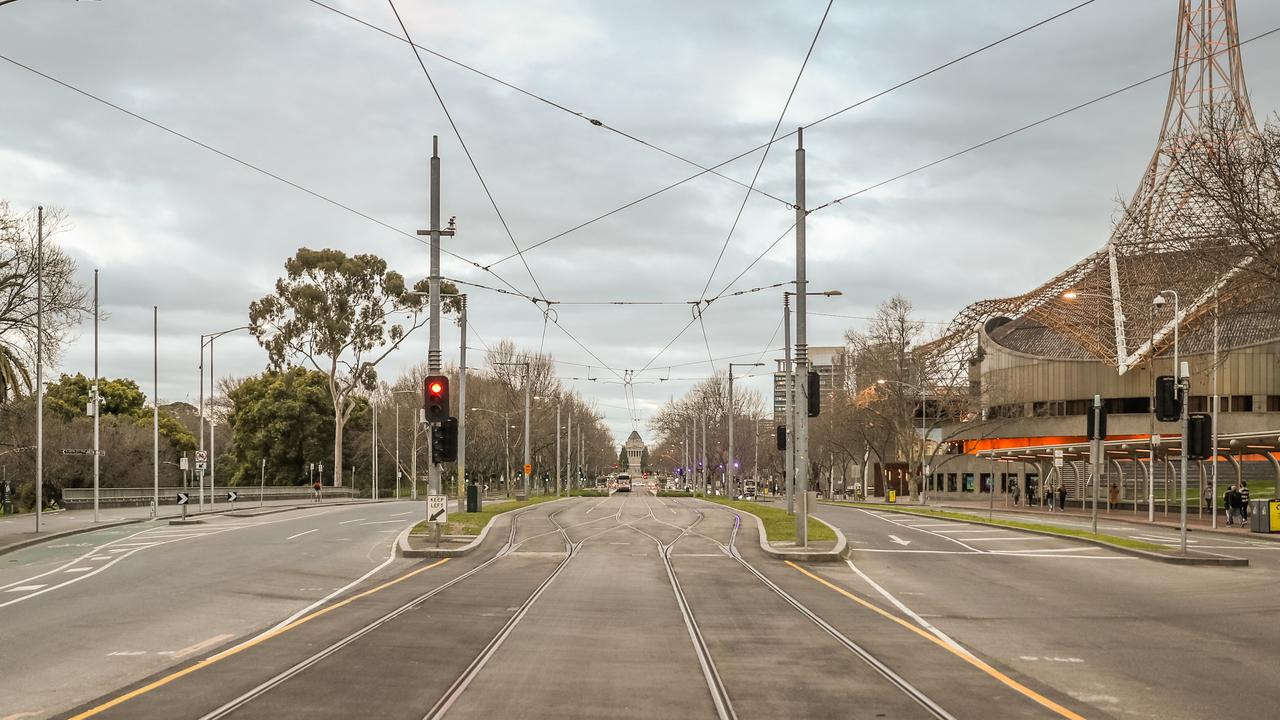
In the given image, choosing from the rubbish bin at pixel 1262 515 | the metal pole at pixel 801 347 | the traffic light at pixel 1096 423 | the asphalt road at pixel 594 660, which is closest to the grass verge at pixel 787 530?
the metal pole at pixel 801 347

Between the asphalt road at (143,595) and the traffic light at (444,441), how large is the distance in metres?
2.45

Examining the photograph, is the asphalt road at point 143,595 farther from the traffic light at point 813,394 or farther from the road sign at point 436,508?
the traffic light at point 813,394

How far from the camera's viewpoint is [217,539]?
31.2 metres

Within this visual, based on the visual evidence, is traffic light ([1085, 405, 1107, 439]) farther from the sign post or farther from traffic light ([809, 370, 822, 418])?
the sign post

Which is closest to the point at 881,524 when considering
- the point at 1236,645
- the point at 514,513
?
the point at 514,513

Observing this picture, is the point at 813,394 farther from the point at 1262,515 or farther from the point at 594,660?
the point at 1262,515

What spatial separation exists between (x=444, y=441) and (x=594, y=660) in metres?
12.8

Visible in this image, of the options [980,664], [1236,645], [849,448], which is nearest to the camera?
[980,664]

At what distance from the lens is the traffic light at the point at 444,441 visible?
2387 cm

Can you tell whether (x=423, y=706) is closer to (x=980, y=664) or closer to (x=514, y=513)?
(x=980, y=664)

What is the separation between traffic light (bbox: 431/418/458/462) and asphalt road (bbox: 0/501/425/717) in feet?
8.04

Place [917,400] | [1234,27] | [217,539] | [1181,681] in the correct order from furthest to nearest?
1. [917,400]
2. [1234,27]
3. [217,539]
4. [1181,681]

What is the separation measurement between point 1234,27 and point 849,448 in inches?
1749

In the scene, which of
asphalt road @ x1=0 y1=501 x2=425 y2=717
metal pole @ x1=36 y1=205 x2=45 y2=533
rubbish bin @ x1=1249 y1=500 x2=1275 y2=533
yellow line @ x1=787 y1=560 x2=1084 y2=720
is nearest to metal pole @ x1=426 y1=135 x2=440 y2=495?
asphalt road @ x1=0 y1=501 x2=425 y2=717
